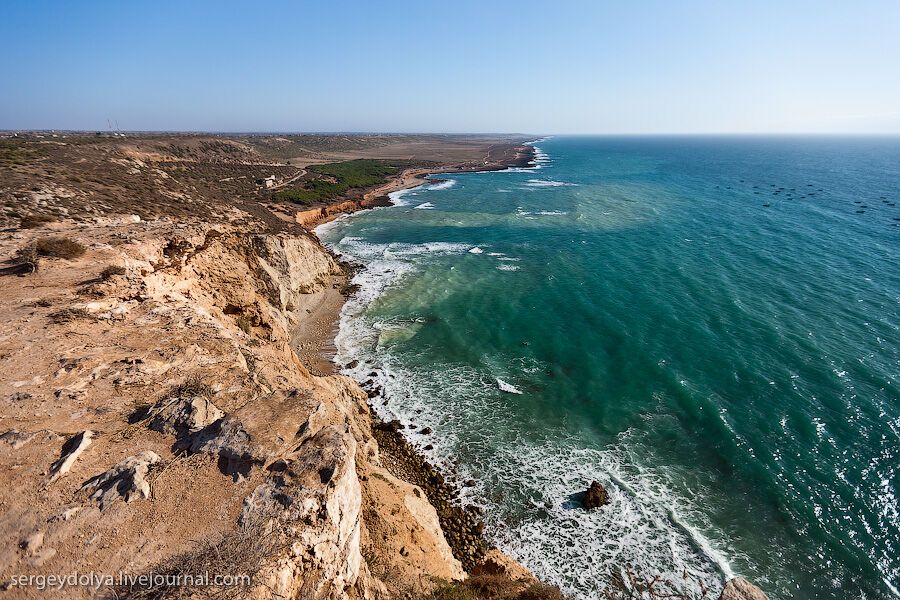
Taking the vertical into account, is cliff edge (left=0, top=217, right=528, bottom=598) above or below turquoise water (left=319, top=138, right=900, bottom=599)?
above

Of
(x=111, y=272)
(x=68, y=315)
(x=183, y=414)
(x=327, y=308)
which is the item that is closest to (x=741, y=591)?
(x=183, y=414)

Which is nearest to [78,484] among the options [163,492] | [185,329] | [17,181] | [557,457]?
[163,492]

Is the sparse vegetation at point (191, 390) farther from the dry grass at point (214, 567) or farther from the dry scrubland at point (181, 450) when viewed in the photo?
the dry grass at point (214, 567)

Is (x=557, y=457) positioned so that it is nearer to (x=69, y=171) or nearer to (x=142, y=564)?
(x=142, y=564)

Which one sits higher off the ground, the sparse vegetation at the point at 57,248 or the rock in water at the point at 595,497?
the sparse vegetation at the point at 57,248

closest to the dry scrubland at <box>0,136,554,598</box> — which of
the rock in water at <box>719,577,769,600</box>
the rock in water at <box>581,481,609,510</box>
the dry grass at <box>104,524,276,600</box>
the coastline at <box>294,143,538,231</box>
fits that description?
the dry grass at <box>104,524,276,600</box>

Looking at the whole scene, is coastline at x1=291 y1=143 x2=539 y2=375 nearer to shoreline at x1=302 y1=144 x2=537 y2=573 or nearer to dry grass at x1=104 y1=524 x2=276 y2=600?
shoreline at x1=302 y1=144 x2=537 y2=573

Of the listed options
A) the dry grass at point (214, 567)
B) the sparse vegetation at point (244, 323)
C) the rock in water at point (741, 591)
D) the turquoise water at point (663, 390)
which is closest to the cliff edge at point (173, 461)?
the dry grass at point (214, 567)
